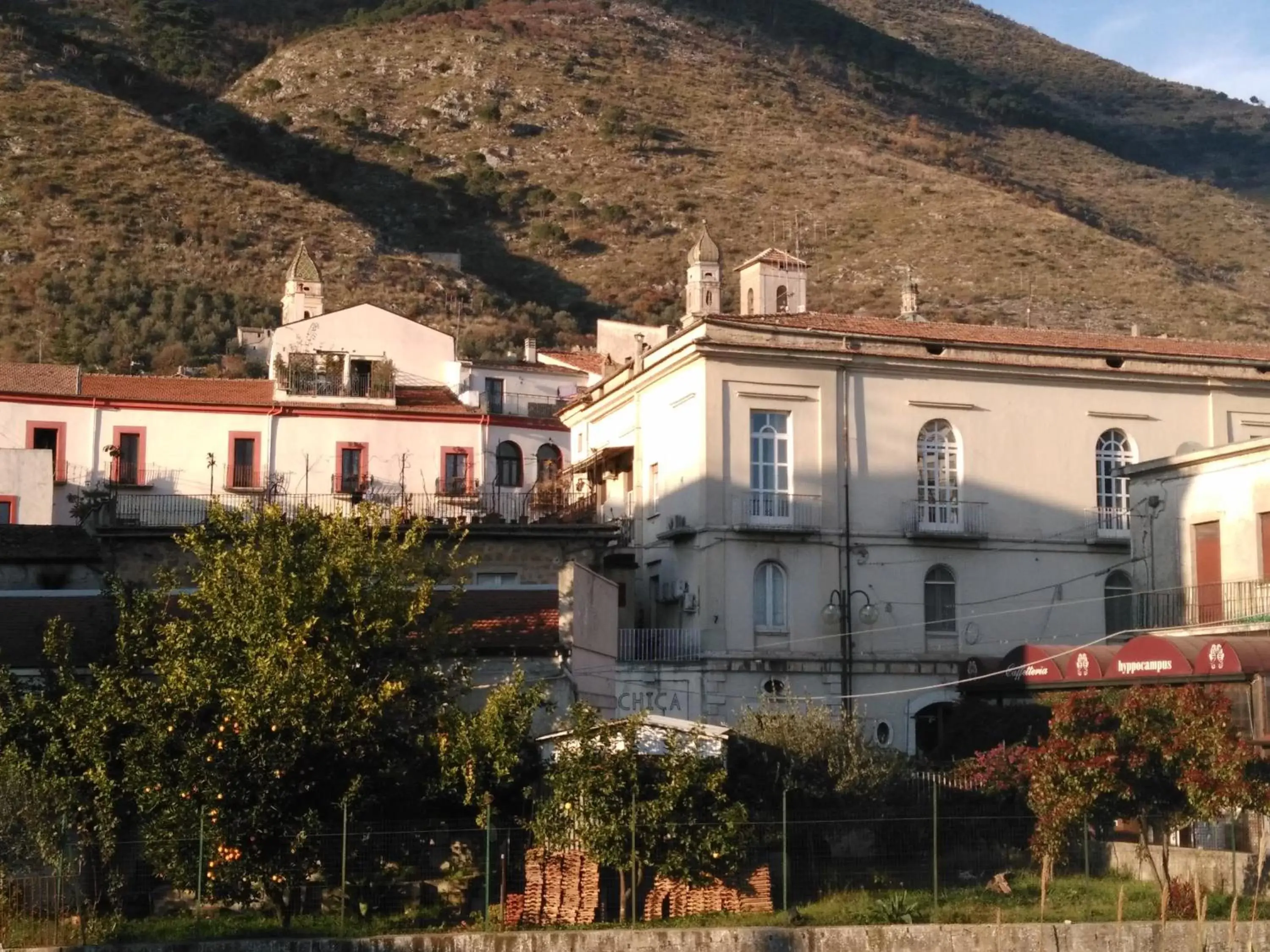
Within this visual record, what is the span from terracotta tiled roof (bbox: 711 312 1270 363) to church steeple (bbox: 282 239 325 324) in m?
26.6

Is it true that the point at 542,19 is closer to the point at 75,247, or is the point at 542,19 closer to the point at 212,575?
the point at 75,247

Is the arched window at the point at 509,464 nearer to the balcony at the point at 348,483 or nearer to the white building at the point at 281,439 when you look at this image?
the white building at the point at 281,439

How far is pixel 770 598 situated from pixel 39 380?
25.3 metres

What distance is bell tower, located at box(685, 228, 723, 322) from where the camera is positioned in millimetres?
56500

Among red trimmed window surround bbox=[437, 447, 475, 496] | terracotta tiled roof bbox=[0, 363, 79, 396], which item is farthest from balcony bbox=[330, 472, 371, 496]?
terracotta tiled roof bbox=[0, 363, 79, 396]

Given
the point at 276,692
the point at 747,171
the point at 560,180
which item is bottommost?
the point at 276,692

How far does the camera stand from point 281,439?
2237 inches

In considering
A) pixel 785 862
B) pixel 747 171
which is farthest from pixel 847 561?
pixel 747 171

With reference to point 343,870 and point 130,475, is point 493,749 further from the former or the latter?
point 130,475

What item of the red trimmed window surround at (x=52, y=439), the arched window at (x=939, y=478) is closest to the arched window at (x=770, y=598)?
the arched window at (x=939, y=478)

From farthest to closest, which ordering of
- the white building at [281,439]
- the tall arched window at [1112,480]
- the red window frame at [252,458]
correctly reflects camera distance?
the red window frame at [252,458], the white building at [281,439], the tall arched window at [1112,480]

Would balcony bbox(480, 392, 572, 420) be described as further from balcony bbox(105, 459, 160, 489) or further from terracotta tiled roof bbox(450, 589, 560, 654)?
terracotta tiled roof bbox(450, 589, 560, 654)

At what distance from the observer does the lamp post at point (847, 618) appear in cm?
4200

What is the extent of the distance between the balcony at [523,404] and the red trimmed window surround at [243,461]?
8132mm
